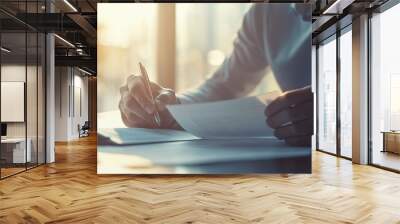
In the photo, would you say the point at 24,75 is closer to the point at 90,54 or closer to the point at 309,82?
the point at 309,82

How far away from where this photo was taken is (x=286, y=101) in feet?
19.9

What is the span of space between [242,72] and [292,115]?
Answer: 1.10 metres

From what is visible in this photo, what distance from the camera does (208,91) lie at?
20.0 ft

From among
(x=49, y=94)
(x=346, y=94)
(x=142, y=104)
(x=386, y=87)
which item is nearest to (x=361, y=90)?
(x=386, y=87)

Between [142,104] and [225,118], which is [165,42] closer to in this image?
[142,104]

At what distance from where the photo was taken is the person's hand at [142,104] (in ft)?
19.9

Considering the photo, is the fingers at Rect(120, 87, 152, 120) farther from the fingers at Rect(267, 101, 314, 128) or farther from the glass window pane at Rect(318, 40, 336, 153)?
the glass window pane at Rect(318, 40, 336, 153)

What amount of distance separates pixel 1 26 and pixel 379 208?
6.26 m

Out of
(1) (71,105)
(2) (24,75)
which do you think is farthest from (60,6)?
(1) (71,105)

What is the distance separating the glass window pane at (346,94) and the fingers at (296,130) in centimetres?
294

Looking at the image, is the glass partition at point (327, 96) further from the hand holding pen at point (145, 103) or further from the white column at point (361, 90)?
the hand holding pen at point (145, 103)

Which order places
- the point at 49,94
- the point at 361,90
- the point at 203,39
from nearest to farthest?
1. the point at 203,39
2. the point at 361,90
3. the point at 49,94

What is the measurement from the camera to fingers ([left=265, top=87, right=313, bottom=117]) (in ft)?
19.8

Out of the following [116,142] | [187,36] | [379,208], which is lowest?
[379,208]
